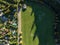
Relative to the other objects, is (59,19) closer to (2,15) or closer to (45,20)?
(45,20)

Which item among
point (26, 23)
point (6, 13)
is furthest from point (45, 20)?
point (6, 13)

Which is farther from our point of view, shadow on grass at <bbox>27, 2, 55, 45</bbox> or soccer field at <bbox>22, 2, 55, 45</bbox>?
shadow on grass at <bbox>27, 2, 55, 45</bbox>

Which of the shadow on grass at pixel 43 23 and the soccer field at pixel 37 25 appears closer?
the soccer field at pixel 37 25

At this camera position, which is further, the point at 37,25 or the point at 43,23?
the point at 43,23

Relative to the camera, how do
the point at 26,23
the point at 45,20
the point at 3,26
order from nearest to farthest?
the point at 3,26 < the point at 26,23 < the point at 45,20
